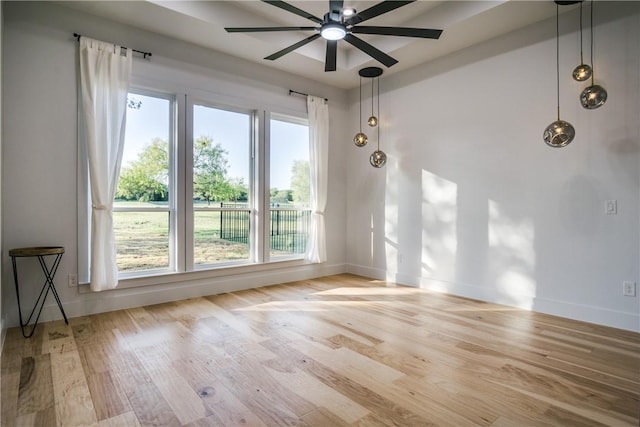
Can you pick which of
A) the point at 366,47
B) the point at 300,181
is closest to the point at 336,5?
the point at 366,47

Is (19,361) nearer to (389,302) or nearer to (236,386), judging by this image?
(236,386)

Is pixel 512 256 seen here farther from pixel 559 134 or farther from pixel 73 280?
pixel 73 280

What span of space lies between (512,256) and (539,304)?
551 mm

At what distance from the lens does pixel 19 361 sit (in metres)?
2.38

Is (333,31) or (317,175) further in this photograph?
(317,175)

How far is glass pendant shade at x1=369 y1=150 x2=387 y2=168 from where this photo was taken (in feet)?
16.4

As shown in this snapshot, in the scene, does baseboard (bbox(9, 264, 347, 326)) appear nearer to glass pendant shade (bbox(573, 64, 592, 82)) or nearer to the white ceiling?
the white ceiling

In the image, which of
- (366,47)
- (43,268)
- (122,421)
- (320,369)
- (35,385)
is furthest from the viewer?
(43,268)

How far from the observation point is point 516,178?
376cm

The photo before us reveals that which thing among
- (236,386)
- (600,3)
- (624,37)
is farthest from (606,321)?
(236,386)

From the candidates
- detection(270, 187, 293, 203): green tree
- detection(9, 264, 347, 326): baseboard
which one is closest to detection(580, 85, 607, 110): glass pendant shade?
detection(270, 187, 293, 203): green tree

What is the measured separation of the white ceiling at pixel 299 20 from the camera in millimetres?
3324

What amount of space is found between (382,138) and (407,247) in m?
1.70

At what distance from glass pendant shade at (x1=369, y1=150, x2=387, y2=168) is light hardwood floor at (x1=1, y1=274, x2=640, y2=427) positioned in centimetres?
224
